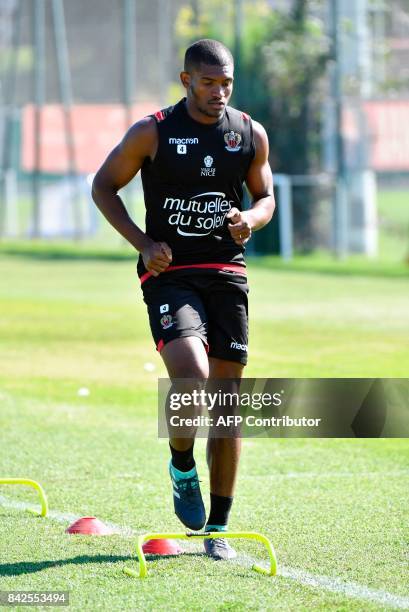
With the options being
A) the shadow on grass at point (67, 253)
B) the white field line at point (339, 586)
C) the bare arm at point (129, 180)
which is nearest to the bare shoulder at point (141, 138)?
the bare arm at point (129, 180)

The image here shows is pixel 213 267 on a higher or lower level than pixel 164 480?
higher

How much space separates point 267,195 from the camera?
22.1ft

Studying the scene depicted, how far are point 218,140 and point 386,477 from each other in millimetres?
2932

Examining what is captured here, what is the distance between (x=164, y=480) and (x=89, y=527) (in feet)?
5.48

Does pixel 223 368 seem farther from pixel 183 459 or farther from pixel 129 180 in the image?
pixel 129 180

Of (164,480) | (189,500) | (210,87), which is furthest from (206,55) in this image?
(164,480)

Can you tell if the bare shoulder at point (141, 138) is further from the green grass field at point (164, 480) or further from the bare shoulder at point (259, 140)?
the green grass field at point (164, 480)

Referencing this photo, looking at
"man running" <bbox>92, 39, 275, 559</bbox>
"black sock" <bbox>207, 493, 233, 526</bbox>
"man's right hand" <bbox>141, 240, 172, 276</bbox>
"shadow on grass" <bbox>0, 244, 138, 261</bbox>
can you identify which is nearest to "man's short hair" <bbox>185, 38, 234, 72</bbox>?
"man running" <bbox>92, 39, 275, 559</bbox>

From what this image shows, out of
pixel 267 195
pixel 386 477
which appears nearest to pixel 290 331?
pixel 386 477

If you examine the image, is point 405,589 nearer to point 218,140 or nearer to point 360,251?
point 218,140

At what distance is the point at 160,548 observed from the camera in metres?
6.31

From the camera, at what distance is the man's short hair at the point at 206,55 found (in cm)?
629

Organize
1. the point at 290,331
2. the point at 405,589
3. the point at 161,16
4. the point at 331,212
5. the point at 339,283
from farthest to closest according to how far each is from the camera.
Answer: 1. the point at 161,16
2. the point at 331,212
3. the point at 339,283
4. the point at 290,331
5. the point at 405,589

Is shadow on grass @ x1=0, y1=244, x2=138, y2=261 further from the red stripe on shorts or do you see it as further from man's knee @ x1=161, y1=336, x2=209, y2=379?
man's knee @ x1=161, y1=336, x2=209, y2=379
